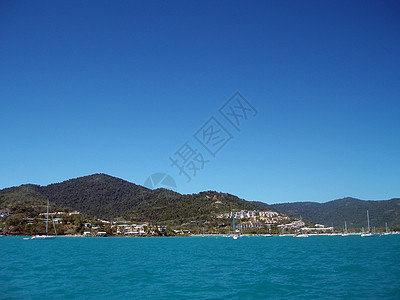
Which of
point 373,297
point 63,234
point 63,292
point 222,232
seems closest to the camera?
point 373,297

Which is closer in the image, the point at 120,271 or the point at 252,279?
the point at 252,279

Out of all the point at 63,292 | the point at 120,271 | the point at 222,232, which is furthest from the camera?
the point at 222,232

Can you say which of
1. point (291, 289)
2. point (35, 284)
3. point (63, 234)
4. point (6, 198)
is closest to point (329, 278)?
point (291, 289)

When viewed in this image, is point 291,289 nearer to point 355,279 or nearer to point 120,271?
point 355,279

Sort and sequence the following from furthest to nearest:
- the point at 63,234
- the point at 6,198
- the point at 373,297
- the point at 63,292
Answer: the point at 6,198 → the point at 63,234 → the point at 63,292 → the point at 373,297

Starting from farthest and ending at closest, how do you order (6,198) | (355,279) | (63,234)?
(6,198), (63,234), (355,279)

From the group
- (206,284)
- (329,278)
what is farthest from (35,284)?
(329,278)

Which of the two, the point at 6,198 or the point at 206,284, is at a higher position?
the point at 6,198

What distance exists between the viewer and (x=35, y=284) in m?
19.0

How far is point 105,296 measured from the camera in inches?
636

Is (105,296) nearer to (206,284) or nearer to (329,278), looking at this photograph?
(206,284)

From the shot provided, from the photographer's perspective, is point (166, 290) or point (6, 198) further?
point (6, 198)

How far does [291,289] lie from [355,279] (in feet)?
17.8

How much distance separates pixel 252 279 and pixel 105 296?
9755mm
